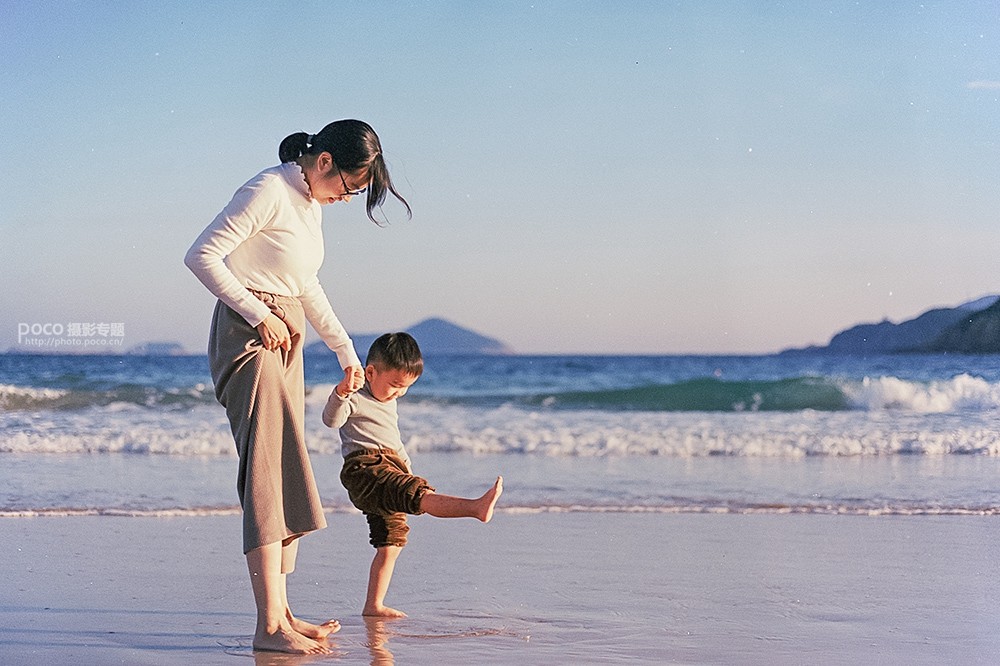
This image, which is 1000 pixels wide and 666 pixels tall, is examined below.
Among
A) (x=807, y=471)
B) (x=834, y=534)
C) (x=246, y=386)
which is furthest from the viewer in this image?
(x=807, y=471)

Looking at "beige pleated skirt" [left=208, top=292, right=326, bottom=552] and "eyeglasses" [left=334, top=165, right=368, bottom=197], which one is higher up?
"eyeglasses" [left=334, top=165, right=368, bottom=197]

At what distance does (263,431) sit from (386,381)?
38 cm

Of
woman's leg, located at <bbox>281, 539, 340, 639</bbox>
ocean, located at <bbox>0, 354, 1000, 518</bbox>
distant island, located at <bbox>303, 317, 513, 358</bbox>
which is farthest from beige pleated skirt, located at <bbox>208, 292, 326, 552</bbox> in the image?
distant island, located at <bbox>303, 317, 513, 358</bbox>

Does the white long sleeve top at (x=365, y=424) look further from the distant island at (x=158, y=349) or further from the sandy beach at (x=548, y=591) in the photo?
the distant island at (x=158, y=349)

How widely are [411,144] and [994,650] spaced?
607 centimetres

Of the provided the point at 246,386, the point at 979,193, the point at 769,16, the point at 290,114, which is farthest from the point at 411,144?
the point at 246,386

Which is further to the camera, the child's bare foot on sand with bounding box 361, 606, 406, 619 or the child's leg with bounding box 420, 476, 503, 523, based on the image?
the child's bare foot on sand with bounding box 361, 606, 406, 619

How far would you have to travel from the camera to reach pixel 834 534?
354 centimetres

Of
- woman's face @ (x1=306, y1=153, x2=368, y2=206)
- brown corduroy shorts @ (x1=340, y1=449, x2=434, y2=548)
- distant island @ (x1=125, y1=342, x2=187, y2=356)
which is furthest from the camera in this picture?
distant island @ (x1=125, y1=342, x2=187, y2=356)

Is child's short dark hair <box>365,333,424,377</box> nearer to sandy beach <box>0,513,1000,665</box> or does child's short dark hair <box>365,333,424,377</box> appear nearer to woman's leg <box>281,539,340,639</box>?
woman's leg <box>281,539,340,639</box>

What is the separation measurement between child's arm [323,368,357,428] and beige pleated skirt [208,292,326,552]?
0.49ft

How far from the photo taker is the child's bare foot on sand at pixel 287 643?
2.05 metres

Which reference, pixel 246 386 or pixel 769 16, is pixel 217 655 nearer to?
pixel 246 386

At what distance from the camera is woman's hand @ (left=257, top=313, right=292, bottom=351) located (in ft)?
6.67
